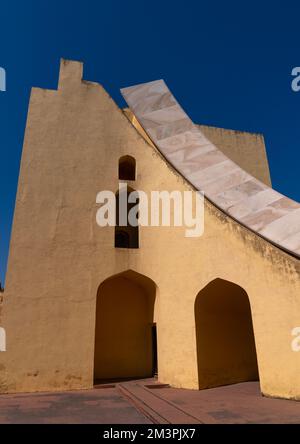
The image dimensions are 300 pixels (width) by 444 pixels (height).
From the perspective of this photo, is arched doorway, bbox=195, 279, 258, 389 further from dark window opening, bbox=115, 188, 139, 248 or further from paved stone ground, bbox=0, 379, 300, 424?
dark window opening, bbox=115, 188, 139, 248

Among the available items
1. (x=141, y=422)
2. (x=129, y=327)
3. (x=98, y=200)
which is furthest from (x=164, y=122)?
(x=141, y=422)

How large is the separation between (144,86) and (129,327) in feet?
33.0

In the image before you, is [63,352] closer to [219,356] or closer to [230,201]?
[219,356]

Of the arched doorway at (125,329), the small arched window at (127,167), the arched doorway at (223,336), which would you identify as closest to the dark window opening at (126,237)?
the arched doorway at (125,329)

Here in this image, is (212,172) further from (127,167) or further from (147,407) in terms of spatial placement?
(147,407)

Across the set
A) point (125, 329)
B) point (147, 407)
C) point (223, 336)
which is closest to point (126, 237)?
point (125, 329)

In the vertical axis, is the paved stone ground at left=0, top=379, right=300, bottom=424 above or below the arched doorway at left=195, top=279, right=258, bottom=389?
below

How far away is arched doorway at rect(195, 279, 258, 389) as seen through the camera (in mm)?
7688

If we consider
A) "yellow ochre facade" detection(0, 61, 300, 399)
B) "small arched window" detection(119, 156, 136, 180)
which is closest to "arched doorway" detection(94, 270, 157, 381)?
"yellow ochre facade" detection(0, 61, 300, 399)

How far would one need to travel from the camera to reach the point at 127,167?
11844mm

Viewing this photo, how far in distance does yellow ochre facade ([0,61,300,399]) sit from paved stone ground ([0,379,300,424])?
596 mm

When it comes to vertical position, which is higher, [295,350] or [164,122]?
[164,122]

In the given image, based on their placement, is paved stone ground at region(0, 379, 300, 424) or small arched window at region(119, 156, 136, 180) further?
small arched window at region(119, 156, 136, 180)
